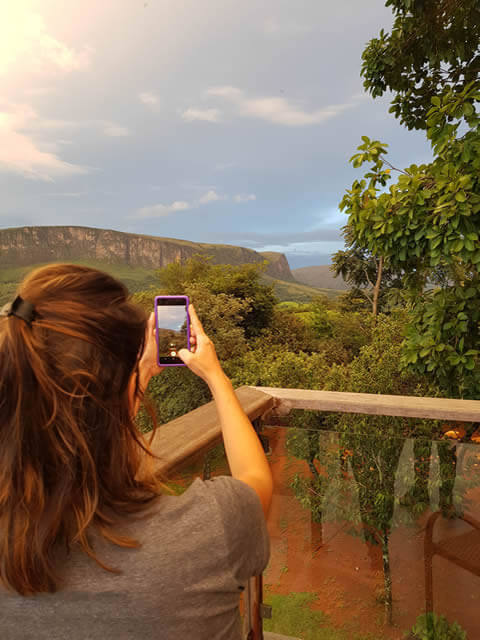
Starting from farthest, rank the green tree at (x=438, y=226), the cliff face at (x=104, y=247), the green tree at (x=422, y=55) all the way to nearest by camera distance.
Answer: the cliff face at (x=104, y=247) → the green tree at (x=422, y=55) → the green tree at (x=438, y=226)

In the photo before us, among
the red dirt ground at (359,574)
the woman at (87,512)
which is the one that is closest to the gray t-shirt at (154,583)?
the woman at (87,512)

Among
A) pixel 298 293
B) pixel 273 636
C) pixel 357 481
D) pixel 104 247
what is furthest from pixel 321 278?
pixel 273 636

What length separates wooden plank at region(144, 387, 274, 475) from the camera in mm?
678

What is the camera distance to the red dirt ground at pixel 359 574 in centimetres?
93

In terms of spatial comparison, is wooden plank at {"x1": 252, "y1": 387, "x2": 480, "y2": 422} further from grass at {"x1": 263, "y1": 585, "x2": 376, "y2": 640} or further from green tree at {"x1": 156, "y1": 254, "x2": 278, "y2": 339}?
green tree at {"x1": 156, "y1": 254, "x2": 278, "y2": 339}

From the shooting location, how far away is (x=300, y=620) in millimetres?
982

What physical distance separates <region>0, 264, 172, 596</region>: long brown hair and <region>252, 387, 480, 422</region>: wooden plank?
0.85 m

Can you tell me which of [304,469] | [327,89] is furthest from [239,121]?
[304,469]

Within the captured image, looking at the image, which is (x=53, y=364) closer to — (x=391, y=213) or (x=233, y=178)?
(x=391, y=213)

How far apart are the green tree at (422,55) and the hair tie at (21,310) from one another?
137 inches

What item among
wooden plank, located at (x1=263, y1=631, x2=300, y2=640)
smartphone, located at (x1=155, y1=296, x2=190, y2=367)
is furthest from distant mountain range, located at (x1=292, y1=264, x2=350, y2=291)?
smartphone, located at (x1=155, y1=296, x2=190, y2=367)

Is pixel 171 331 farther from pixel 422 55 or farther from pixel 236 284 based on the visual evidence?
pixel 236 284

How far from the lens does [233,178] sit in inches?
1387

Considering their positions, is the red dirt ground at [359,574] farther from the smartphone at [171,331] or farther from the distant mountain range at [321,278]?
the distant mountain range at [321,278]
